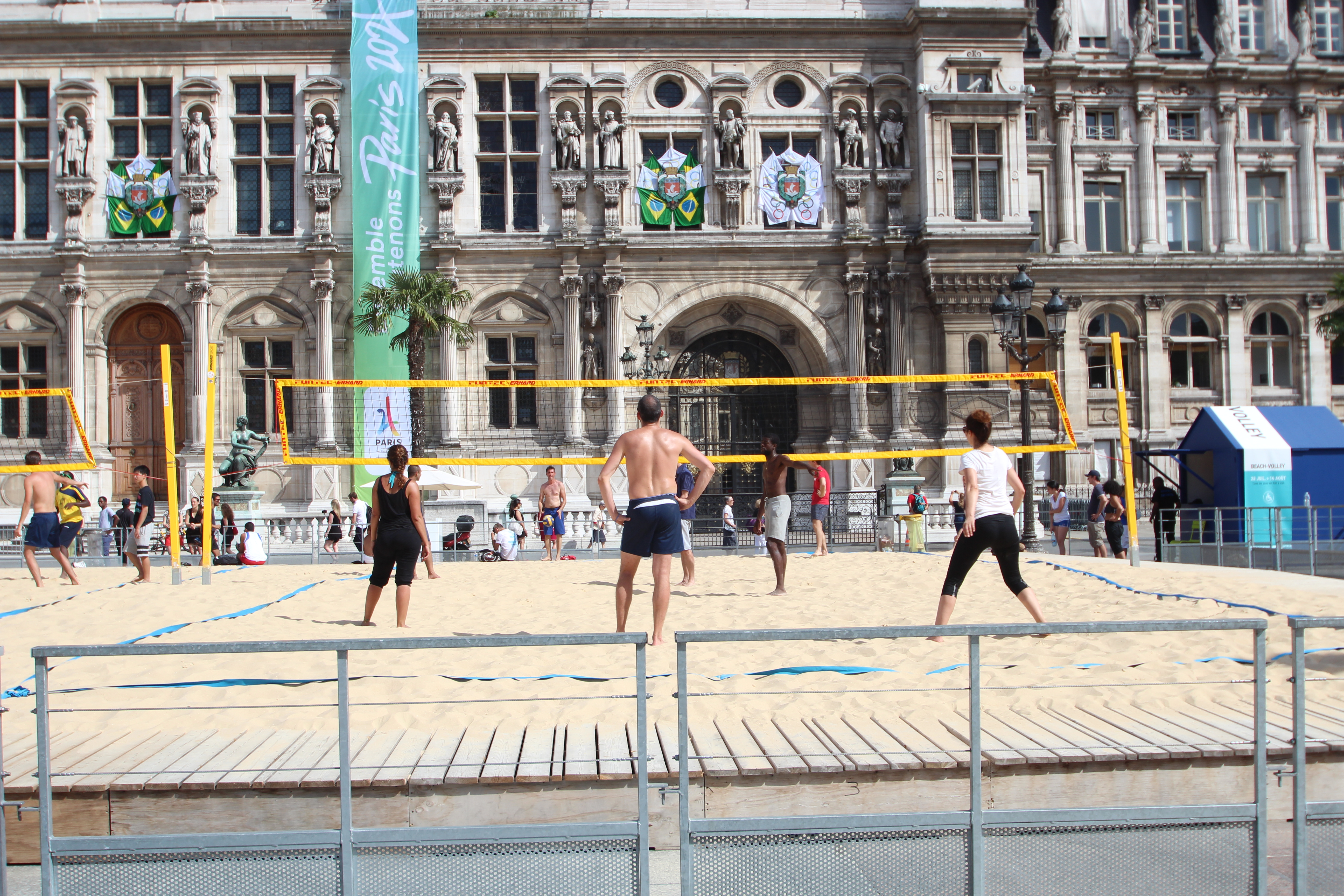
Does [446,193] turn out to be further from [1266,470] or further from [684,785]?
[684,785]

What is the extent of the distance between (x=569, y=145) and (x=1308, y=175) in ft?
76.2

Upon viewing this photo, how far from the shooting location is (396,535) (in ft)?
29.2

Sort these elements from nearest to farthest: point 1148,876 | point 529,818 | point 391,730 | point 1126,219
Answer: point 1148,876
point 529,818
point 391,730
point 1126,219

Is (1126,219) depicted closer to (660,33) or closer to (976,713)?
(660,33)

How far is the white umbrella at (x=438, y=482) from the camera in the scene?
76.5 feet

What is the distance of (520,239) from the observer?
28094 millimetres

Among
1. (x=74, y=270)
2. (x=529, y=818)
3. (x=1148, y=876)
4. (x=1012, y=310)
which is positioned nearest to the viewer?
(x=1148, y=876)

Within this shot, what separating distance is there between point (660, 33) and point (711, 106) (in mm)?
2390

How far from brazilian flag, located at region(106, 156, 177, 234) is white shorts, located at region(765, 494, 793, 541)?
74.7 feet

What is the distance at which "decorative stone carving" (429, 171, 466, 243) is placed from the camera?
27844 mm

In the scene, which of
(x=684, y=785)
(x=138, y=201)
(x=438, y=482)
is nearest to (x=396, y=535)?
(x=684, y=785)

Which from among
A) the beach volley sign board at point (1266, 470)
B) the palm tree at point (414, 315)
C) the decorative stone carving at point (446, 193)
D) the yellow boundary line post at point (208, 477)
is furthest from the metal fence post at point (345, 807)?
the decorative stone carving at point (446, 193)

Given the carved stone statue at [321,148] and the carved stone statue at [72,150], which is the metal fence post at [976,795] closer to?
the carved stone statue at [321,148]

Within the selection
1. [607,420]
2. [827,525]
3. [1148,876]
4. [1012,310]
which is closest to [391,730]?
[1148,876]
